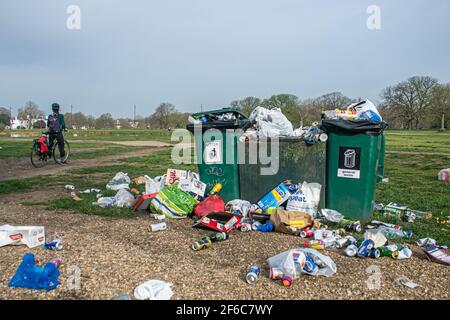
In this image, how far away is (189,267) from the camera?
321 cm

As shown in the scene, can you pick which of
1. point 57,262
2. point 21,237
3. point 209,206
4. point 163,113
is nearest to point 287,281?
point 57,262

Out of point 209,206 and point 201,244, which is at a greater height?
point 209,206

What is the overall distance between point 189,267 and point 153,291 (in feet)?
1.90

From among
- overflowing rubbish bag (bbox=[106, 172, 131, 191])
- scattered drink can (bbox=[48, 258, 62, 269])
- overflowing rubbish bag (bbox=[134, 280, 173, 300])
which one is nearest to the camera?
overflowing rubbish bag (bbox=[134, 280, 173, 300])

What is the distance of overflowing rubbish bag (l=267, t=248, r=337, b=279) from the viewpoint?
3016 millimetres

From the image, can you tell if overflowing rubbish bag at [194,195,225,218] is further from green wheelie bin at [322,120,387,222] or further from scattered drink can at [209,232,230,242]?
green wheelie bin at [322,120,387,222]

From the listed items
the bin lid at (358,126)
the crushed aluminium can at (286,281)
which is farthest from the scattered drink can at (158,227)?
the bin lid at (358,126)

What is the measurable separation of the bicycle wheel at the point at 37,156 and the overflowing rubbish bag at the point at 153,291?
8642 millimetres

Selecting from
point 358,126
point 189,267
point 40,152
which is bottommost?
point 189,267

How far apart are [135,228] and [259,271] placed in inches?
76.0

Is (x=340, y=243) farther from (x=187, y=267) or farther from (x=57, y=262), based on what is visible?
(x=57, y=262)

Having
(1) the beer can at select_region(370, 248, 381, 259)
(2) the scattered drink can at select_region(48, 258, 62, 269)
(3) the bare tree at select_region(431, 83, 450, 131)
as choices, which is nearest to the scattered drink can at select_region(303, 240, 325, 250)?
(1) the beer can at select_region(370, 248, 381, 259)

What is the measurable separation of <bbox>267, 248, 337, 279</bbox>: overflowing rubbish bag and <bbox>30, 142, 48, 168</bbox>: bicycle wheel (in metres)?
8.94
